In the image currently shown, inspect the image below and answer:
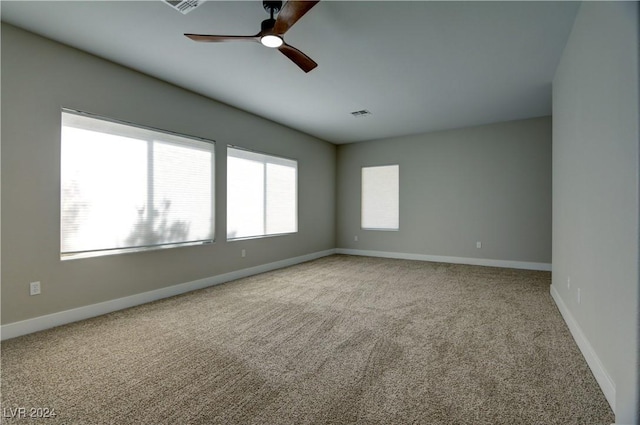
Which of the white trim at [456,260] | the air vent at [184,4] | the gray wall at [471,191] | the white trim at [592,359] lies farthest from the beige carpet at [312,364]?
the air vent at [184,4]

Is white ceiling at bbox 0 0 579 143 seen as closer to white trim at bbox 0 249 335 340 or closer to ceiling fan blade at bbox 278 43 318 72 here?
ceiling fan blade at bbox 278 43 318 72

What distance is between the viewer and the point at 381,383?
1.90 meters

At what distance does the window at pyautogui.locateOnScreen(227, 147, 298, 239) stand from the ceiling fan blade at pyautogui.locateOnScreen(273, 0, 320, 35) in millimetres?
2758

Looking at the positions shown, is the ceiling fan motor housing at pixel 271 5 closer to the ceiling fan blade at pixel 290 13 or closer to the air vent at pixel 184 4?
the ceiling fan blade at pixel 290 13

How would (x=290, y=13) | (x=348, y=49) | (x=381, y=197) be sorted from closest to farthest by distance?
(x=290, y=13) < (x=348, y=49) < (x=381, y=197)

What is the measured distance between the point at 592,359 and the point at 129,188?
450 centimetres

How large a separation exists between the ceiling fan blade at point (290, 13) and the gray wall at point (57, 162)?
7.33 ft

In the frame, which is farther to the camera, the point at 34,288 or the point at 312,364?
the point at 34,288

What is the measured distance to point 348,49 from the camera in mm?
3041

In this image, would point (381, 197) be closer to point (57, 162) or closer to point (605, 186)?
point (605, 186)

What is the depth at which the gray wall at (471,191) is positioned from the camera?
17.7 feet

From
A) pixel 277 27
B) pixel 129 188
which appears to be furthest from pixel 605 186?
pixel 129 188

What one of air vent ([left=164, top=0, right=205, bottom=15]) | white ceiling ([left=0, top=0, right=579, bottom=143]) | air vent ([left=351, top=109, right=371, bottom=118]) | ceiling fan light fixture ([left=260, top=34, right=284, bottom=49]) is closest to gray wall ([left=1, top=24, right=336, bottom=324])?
white ceiling ([left=0, top=0, right=579, bottom=143])

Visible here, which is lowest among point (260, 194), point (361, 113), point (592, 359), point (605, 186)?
point (592, 359)
